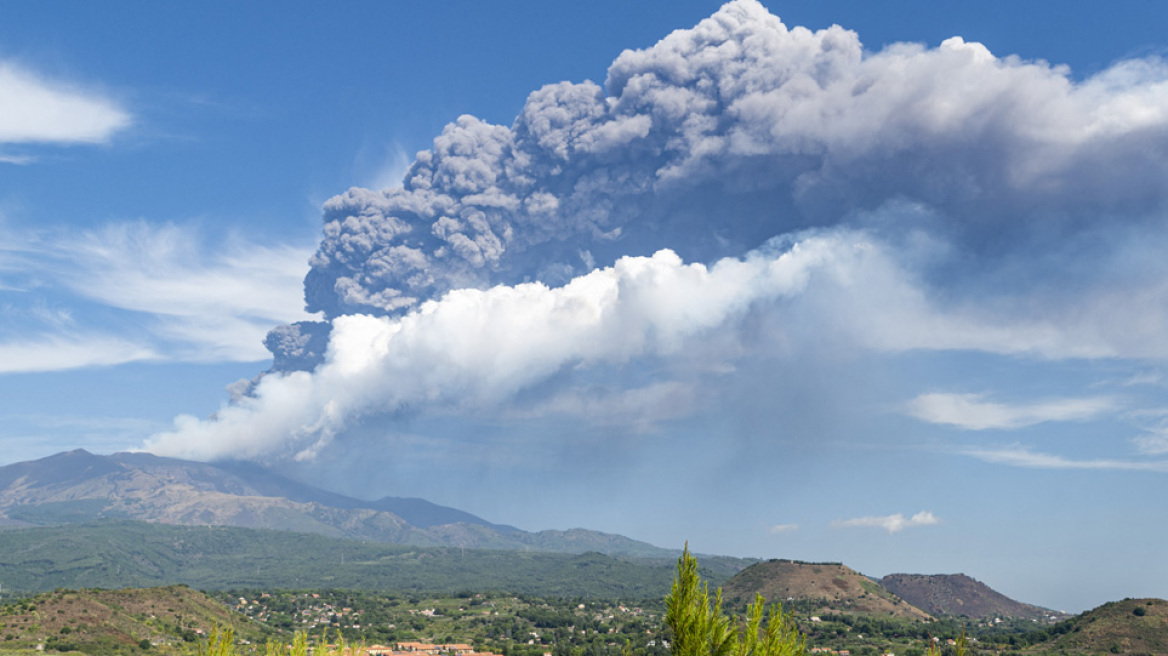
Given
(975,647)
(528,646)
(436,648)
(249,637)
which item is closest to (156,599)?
(249,637)

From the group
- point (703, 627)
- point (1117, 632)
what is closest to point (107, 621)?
point (703, 627)

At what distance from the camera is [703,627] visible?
33000mm

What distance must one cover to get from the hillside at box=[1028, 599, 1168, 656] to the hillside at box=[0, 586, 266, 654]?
167100mm

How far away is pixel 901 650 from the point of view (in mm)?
178500

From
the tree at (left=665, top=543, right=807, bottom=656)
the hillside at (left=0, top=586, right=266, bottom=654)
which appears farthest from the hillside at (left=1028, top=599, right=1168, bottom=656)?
the hillside at (left=0, top=586, right=266, bottom=654)

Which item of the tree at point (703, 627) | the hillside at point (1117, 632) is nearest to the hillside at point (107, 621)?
the tree at point (703, 627)

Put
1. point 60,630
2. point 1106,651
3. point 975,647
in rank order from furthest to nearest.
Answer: point 975,647
point 1106,651
point 60,630

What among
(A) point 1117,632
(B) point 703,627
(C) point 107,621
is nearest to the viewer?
(B) point 703,627

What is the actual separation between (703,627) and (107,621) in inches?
6394

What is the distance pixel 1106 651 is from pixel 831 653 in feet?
168

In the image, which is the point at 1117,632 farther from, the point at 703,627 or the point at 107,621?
the point at 107,621

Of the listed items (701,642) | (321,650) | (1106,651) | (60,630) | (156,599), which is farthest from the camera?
(156,599)

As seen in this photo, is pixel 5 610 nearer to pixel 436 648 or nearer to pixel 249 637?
pixel 249 637

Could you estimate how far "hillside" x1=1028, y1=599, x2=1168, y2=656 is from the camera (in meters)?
161
